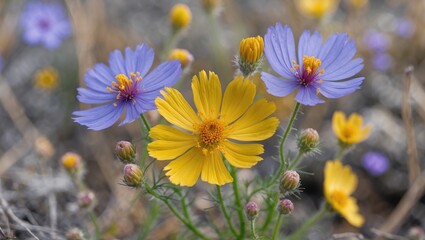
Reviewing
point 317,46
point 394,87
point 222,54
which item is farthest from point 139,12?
point 317,46

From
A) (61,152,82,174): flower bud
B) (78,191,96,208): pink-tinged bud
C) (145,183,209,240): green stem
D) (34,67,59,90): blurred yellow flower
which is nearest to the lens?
(145,183,209,240): green stem

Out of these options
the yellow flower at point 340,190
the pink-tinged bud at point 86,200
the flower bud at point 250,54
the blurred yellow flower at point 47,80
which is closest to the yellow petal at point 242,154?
the flower bud at point 250,54

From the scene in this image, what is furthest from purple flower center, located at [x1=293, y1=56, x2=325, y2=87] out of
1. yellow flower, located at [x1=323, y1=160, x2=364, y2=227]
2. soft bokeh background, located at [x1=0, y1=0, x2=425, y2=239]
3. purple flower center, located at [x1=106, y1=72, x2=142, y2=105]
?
soft bokeh background, located at [x1=0, y1=0, x2=425, y2=239]

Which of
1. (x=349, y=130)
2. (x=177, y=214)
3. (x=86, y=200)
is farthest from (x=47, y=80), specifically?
(x=349, y=130)

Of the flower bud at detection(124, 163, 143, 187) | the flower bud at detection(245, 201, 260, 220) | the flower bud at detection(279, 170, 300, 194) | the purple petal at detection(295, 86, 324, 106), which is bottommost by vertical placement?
the flower bud at detection(245, 201, 260, 220)

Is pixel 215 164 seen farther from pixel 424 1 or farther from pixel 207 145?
pixel 424 1

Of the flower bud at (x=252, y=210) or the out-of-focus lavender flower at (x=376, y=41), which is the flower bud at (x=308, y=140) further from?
the out-of-focus lavender flower at (x=376, y=41)

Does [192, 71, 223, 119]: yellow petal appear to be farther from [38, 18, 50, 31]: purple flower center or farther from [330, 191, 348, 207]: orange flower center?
[38, 18, 50, 31]: purple flower center
